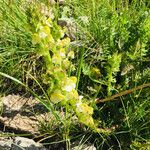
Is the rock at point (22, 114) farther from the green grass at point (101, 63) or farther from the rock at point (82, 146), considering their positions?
the rock at point (82, 146)

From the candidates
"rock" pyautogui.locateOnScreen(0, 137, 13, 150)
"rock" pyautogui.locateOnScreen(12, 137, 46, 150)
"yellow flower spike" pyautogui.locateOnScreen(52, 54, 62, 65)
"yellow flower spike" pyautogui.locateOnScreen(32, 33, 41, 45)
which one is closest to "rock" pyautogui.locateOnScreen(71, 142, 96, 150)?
"rock" pyautogui.locateOnScreen(12, 137, 46, 150)

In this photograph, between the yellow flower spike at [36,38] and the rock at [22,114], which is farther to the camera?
the rock at [22,114]

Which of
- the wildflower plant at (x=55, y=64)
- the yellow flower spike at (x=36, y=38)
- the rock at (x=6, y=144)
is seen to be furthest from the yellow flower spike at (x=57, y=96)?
the rock at (x=6, y=144)

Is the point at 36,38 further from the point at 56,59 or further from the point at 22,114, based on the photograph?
the point at 22,114

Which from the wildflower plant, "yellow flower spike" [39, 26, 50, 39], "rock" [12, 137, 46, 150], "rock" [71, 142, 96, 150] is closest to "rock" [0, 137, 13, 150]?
"rock" [12, 137, 46, 150]

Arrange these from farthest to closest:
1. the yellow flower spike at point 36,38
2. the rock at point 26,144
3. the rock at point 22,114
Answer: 1. the rock at point 22,114
2. the rock at point 26,144
3. the yellow flower spike at point 36,38

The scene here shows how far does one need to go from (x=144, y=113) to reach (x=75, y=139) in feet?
1.43

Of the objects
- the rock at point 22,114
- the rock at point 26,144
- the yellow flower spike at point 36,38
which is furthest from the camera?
the rock at point 22,114

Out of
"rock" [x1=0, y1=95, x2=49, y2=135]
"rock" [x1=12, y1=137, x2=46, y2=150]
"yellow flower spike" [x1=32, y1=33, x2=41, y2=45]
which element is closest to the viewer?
"yellow flower spike" [x1=32, y1=33, x2=41, y2=45]

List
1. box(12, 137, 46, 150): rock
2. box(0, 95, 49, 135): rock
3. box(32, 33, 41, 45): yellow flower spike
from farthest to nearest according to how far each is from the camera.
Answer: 1. box(0, 95, 49, 135): rock
2. box(12, 137, 46, 150): rock
3. box(32, 33, 41, 45): yellow flower spike

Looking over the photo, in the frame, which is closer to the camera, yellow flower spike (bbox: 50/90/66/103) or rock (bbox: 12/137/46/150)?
yellow flower spike (bbox: 50/90/66/103)

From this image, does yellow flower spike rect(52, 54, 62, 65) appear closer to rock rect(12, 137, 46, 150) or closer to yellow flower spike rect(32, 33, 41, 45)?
yellow flower spike rect(32, 33, 41, 45)

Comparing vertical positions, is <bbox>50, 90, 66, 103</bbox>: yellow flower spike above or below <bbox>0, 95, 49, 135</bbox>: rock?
above

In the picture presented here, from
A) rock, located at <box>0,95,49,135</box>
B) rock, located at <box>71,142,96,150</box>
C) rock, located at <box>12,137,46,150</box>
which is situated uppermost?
rock, located at <box>0,95,49,135</box>
